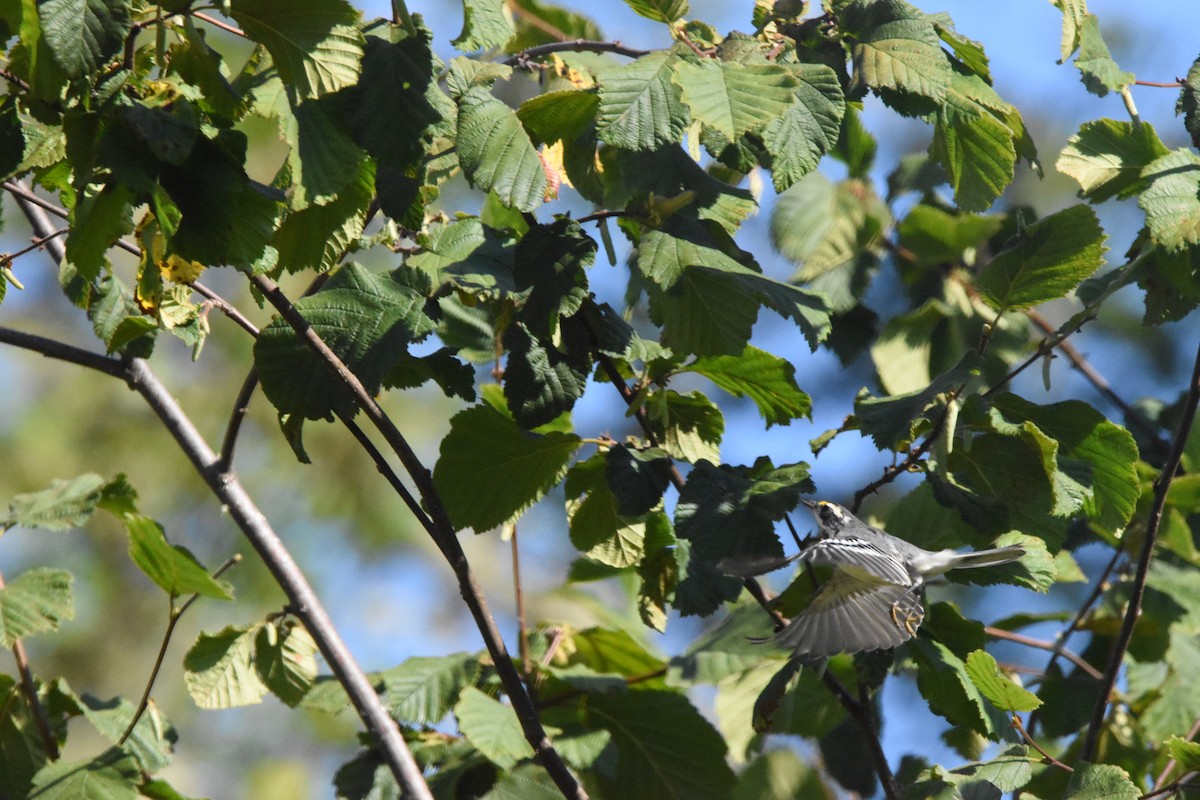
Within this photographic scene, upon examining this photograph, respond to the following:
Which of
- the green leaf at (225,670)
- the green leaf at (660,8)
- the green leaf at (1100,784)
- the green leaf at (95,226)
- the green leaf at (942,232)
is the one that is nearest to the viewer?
the green leaf at (95,226)

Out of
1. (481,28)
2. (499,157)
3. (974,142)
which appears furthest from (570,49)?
(974,142)

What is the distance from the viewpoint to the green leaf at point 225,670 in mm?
1438

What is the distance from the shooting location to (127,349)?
1.29 m

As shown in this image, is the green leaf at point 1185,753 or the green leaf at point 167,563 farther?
the green leaf at point 167,563

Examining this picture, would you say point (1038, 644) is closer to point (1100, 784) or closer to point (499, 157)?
point (1100, 784)

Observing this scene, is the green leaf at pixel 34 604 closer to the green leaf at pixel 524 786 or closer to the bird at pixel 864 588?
the green leaf at pixel 524 786

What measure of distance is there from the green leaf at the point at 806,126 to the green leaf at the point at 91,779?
37.6 inches

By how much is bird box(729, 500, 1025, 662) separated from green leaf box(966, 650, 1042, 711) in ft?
0.24

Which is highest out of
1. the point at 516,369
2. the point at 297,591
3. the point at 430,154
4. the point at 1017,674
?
the point at 430,154

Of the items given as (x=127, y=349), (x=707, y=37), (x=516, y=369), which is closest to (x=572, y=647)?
(x=516, y=369)

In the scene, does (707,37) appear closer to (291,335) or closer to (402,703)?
(291,335)

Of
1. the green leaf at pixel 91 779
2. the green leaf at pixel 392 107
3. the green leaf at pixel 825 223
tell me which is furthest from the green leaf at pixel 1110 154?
the green leaf at pixel 91 779

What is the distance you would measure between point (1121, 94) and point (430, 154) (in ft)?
2.73

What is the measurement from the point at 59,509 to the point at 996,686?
1172 millimetres
